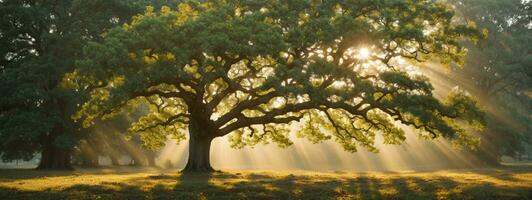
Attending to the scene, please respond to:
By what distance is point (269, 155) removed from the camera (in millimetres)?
111750

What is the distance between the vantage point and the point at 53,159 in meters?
50.8

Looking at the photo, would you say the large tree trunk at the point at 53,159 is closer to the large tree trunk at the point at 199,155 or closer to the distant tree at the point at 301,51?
the large tree trunk at the point at 199,155

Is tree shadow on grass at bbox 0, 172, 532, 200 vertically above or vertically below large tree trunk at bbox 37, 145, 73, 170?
below

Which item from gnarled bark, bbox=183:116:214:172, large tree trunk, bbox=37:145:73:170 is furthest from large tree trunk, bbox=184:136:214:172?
large tree trunk, bbox=37:145:73:170

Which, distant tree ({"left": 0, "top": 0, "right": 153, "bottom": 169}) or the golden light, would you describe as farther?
distant tree ({"left": 0, "top": 0, "right": 153, "bottom": 169})

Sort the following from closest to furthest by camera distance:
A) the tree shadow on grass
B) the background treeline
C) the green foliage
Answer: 1. the tree shadow on grass
2. the green foliage
3. the background treeline

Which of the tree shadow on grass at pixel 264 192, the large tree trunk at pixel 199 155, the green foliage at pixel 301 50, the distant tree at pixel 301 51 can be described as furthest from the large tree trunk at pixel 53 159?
the tree shadow on grass at pixel 264 192

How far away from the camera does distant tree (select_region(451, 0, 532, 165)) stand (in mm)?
59938

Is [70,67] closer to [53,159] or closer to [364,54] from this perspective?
[53,159]

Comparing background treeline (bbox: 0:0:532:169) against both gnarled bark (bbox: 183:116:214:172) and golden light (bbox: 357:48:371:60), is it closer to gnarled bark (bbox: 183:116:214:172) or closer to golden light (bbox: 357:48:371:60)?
gnarled bark (bbox: 183:116:214:172)

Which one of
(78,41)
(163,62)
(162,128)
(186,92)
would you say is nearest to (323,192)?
(163,62)

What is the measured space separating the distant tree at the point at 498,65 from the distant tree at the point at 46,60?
3816 centimetres

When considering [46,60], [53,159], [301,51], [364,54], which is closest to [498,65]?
[364,54]

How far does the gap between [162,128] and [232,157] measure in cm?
7132
